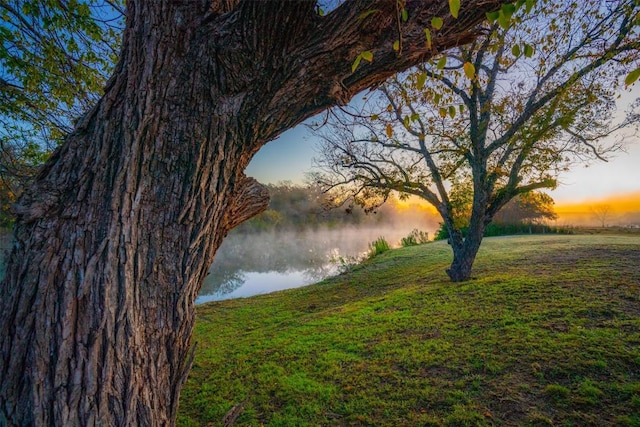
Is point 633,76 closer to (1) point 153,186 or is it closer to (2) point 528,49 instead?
(2) point 528,49

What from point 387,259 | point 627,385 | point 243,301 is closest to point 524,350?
point 627,385

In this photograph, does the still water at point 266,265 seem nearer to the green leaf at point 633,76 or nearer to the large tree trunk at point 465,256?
the large tree trunk at point 465,256

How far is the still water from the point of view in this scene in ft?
36.4

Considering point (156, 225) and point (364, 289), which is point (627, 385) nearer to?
point (156, 225)

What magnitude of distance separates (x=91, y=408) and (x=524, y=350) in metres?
3.71

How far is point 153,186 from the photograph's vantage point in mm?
1495

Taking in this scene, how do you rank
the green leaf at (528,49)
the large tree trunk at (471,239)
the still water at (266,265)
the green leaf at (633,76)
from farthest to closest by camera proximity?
the still water at (266,265), the large tree trunk at (471,239), the green leaf at (528,49), the green leaf at (633,76)

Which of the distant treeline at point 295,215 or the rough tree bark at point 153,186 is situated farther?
the distant treeline at point 295,215

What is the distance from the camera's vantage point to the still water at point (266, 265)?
11086 millimetres

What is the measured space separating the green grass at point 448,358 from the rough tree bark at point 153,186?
4.13 feet

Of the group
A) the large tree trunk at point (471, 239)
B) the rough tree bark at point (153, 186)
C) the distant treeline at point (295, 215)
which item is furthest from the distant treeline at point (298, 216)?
the rough tree bark at point (153, 186)

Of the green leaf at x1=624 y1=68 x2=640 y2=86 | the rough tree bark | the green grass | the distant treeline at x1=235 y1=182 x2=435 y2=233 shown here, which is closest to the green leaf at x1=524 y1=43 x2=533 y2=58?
the green leaf at x1=624 y1=68 x2=640 y2=86

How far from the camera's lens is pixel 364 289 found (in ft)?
26.0

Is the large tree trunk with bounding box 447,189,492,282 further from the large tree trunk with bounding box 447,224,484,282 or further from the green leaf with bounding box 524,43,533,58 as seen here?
the green leaf with bounding box 524,43,533,58
